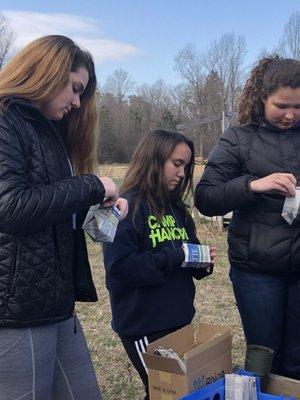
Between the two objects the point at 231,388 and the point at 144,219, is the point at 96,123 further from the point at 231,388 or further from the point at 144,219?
the point at 231,388

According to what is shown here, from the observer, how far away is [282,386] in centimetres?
241

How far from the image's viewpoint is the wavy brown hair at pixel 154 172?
2594mm

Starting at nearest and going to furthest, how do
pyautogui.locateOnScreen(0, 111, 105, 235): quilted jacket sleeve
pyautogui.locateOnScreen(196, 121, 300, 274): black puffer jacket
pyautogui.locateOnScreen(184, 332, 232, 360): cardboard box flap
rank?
1. pyautogui.locateOnScreen(0, 111, 105, 235): quilted jacket sleeve
2. pyautogui.locateOnScreen(184, 332, 232, 360): cardboard box flap
3. pyautogui.locateOnScreen(196, 121, 300, 274): black puffer jacket

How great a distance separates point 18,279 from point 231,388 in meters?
1.09

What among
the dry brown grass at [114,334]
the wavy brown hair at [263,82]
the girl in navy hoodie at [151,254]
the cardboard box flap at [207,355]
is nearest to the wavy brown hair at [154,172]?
the girl in navy hoodie at [151,254]

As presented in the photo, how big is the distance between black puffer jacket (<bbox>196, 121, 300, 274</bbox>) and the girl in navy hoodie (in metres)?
0.22

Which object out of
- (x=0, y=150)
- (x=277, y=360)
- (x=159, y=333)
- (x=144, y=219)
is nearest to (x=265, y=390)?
(x=277, y=360)

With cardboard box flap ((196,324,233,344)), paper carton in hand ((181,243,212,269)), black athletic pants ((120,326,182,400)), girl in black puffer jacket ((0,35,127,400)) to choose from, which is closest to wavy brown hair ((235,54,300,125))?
paper carton in hand ((181,243,212,269))

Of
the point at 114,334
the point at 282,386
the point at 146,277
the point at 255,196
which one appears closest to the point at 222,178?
the point at 255,196

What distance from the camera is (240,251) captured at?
8.04 feet

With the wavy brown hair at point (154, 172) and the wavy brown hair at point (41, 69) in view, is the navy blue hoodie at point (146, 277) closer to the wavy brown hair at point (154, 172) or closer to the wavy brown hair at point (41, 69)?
the wavy brown hair at point (154, 172)

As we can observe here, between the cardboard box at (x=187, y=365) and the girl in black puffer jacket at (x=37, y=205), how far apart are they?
0.50 m

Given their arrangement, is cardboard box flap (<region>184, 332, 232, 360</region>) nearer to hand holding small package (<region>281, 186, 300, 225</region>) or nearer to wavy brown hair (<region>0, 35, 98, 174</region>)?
hand holding small package (<region>281, 186, 300, 225</region>)

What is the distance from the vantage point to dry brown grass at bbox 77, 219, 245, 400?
3498mm
